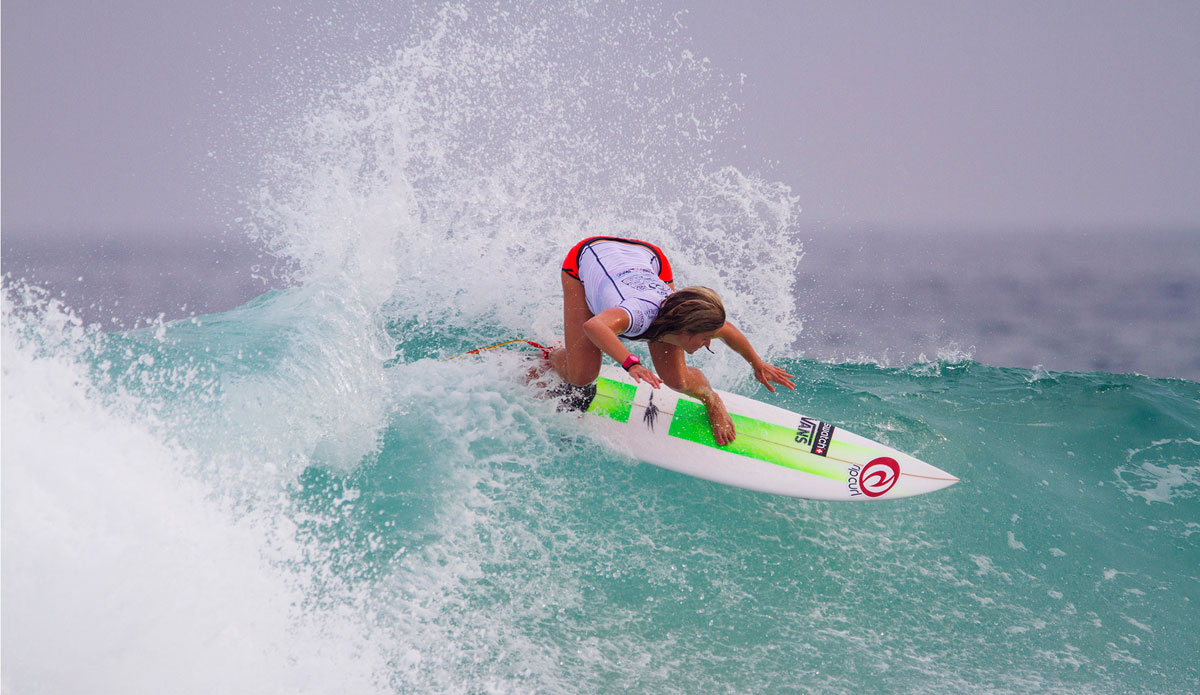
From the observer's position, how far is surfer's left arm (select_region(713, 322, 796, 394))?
3.63 meters

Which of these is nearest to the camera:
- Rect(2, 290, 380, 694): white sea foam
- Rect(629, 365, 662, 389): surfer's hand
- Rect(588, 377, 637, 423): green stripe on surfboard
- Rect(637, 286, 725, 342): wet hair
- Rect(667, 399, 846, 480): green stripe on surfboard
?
Rect(2, 290, 380, 694): white sea foam

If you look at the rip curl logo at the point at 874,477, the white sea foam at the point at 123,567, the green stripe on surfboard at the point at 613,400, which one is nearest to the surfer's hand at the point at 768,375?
the rip curl logo at the point at 874,477

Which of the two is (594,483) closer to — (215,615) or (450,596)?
(450,596)

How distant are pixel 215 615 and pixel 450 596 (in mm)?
864

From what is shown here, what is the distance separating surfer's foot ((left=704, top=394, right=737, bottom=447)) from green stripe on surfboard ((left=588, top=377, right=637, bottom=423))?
443 millimetres

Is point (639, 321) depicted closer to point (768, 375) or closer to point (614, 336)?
point (614, 336)

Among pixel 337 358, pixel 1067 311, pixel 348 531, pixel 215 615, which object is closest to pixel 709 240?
pixel 337 358

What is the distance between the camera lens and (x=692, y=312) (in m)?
3.20

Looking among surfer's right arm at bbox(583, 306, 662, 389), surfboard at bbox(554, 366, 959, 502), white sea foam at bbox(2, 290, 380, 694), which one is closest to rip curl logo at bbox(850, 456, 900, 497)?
surfboard at bbox(554, 366, 959, 502)

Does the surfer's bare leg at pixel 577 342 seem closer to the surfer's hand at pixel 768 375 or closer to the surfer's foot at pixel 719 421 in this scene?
the surfer's foot at pixel 719 421

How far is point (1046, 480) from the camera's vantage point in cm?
427

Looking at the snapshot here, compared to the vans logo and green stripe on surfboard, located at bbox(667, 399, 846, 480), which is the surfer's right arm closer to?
green stripe on surfboard, located at bbox(667, 399, 846, 480)

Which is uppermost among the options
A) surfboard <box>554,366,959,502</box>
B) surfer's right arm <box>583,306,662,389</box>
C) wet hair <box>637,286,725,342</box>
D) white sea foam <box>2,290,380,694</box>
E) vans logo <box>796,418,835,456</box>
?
wet hair <box>637,286,725,342</box>

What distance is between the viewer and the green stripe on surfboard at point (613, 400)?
3.95 meters
